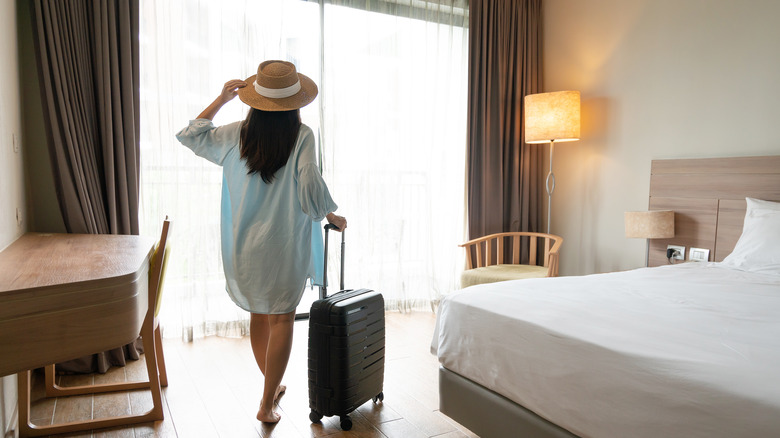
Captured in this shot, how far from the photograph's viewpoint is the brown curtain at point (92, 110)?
276cm

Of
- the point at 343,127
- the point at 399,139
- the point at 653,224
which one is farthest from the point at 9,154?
the point at 653,224

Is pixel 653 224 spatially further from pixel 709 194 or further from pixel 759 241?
pixel 759 241

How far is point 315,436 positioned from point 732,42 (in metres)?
3.27

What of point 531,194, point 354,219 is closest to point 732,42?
point 531,194

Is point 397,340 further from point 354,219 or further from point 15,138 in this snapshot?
point 15,138

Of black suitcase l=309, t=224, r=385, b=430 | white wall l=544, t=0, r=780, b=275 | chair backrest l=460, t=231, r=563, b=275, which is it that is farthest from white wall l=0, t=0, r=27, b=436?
white wall l=544, t=0, r=780, b=275

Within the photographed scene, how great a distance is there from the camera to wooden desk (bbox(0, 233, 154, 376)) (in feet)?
3.99

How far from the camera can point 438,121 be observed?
13.9 feet

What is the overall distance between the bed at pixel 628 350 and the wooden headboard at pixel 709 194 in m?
0.05

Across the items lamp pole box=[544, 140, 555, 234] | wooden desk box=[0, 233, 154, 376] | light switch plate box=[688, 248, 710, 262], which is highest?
lamp pole box=[544, 140, 555, 234]

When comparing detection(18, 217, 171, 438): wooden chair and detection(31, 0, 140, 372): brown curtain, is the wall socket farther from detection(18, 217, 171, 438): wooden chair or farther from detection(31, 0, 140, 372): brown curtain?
detection(31, 0, 140, 372): brown curtain

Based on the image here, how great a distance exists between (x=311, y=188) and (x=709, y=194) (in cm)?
254

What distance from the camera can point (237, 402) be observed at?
2.47 metres

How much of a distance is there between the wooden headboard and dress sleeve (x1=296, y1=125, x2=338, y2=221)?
2.43m
